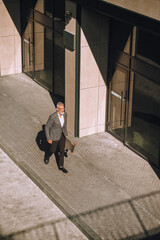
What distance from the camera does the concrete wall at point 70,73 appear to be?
13.6m

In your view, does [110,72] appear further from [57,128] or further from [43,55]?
[43,55]

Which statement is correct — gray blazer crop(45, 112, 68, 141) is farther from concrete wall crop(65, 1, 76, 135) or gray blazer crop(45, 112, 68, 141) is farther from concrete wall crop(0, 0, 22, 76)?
concrete wall crop(0, 0, 22, 76)

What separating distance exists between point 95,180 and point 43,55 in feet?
22.4

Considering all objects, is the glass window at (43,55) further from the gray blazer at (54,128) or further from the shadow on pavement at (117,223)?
the shadow on pavement at (117,223)

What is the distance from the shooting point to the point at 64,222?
1129cm

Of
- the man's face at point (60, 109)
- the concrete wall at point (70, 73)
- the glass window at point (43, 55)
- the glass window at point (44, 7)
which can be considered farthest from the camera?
the glass window at point (43, 55)

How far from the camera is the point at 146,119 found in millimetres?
13312

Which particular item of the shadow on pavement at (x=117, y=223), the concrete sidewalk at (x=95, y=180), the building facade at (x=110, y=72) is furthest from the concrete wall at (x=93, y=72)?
the shadow on pavement at (x=117, y=223)

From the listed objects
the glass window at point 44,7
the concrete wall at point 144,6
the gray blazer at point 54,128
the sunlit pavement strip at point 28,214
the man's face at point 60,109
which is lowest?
the sunlit pavement strip at point 28,214

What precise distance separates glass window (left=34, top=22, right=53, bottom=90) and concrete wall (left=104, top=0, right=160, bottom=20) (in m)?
6.58

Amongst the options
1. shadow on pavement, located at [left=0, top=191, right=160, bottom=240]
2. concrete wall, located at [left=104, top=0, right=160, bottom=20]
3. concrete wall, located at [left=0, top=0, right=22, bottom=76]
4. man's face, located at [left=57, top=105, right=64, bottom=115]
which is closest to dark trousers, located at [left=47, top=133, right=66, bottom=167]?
man's face, located at [left=57, top=105, right=64, bottom=115]

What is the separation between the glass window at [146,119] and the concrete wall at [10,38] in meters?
7.15

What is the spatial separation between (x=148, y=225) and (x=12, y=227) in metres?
2.95

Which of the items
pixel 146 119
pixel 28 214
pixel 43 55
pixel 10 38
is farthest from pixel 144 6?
pixel 10 38
